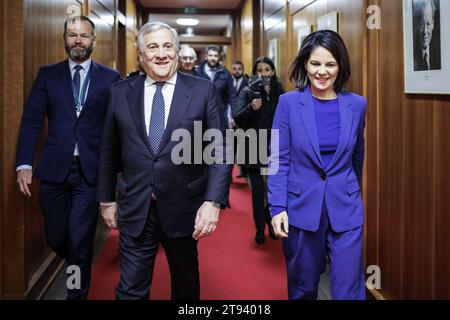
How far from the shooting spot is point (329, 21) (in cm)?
389

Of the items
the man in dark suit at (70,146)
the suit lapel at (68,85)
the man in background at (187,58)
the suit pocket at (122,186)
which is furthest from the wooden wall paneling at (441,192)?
the man in background at (187,58)

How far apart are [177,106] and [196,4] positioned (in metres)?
9.83

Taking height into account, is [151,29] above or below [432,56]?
above

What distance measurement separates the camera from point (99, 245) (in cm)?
467

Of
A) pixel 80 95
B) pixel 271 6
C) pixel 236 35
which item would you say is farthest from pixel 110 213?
pixel 236 35

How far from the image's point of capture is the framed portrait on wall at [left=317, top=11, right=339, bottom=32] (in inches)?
147

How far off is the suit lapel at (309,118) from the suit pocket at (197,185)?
524mm

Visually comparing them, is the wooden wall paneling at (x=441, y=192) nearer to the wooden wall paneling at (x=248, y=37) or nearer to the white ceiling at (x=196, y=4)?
the wooden wall paneling at (x=248, y=37)

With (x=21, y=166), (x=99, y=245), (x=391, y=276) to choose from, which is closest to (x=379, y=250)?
(x=391, y=276)

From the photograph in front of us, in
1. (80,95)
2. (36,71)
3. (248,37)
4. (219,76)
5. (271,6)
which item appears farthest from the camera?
(248,37)

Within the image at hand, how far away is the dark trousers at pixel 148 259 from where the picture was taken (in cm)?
231

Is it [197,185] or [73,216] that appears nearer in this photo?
[197,185]

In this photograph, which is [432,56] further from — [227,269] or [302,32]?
[302,32]
